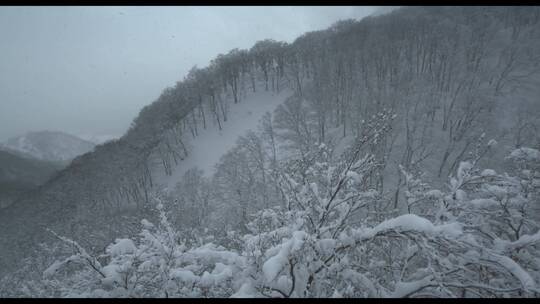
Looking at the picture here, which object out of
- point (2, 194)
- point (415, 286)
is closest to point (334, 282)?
point (415, 286)

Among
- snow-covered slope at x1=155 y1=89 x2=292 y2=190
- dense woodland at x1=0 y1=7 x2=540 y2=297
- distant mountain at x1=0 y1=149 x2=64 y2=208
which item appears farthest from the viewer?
distant mountain at x1=0 y1=149 x2=64 y2=208

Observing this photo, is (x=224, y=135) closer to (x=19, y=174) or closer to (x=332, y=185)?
(x=332, y=185)

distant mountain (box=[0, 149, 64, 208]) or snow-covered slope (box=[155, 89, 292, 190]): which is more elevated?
snow-covered slope (box=[155, 89, 292, 190])

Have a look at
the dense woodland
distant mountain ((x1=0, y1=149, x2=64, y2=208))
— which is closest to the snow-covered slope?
the dense woodland

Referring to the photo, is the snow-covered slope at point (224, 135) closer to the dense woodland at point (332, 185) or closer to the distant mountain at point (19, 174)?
the dense woodland at point (332, 185)

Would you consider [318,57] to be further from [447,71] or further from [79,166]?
[79,166]

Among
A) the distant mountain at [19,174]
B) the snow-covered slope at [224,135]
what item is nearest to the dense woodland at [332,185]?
the snow-covered slope at [224,135]

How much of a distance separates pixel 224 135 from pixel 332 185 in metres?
46.1

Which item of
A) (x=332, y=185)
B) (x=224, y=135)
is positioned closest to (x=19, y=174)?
(x=224, y=135)

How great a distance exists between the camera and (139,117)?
62.6 m

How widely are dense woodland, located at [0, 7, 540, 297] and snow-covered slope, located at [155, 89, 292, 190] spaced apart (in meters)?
1.42

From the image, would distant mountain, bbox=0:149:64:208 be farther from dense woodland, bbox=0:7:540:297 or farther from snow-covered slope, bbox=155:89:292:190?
snow-covered slope, bbox=155:89:292:190

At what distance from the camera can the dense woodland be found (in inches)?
147
